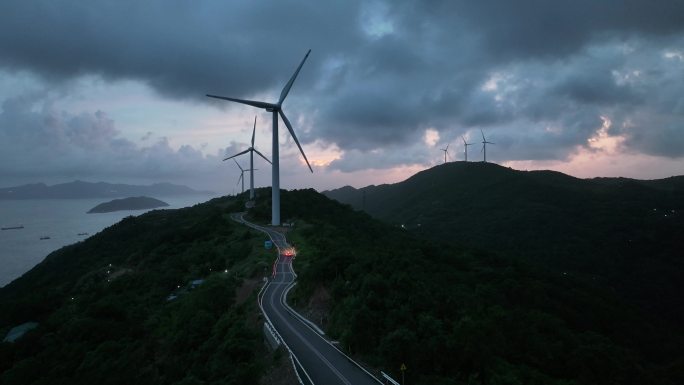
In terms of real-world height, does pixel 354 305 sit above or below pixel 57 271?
above

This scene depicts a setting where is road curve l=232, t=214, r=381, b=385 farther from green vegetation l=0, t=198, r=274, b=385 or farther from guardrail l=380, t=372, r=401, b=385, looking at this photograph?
green vegetation l=0, t=198, r=274, b=385

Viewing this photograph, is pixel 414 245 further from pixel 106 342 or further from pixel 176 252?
pixel 106 342

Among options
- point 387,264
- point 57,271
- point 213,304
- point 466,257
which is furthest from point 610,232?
point 57,271

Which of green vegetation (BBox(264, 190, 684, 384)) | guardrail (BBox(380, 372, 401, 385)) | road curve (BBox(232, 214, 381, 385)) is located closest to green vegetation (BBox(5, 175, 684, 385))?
green vegetation (BBox(264, 190, 684, 384))

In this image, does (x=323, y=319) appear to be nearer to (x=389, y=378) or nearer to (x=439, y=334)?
(x=439, y=334)

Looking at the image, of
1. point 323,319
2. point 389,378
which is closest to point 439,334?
point 389,378
